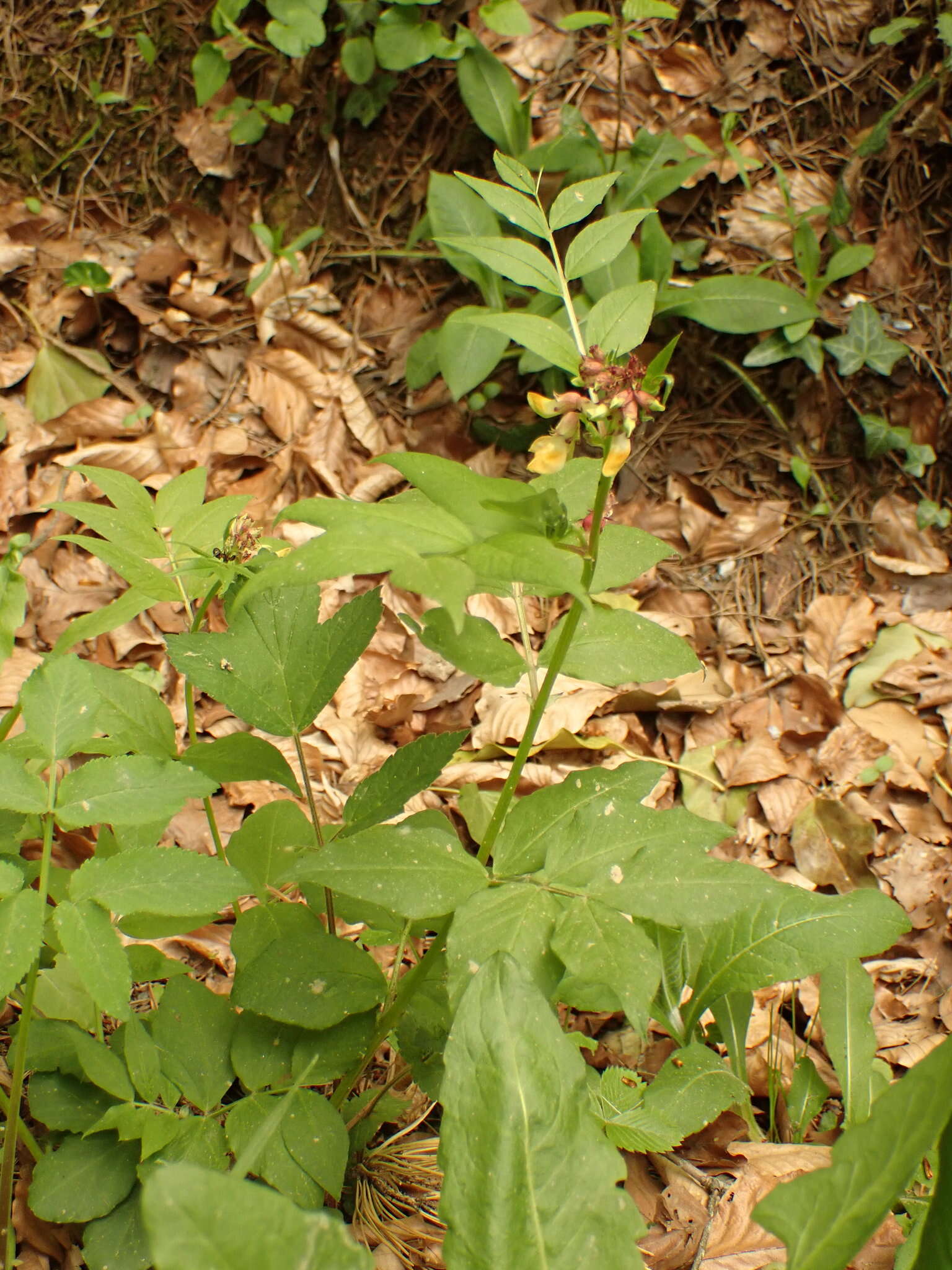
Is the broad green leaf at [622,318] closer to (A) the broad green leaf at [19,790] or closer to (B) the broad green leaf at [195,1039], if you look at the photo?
(A) the broad green leaf at [19,790]

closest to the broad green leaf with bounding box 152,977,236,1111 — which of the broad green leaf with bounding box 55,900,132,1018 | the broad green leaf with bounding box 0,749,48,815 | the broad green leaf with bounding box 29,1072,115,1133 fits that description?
the broad green leaf with bounding box 29,1072,115,1133

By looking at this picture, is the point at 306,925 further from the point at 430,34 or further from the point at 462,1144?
the point at 430,34

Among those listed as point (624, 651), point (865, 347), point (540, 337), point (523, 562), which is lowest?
point (865, 347)

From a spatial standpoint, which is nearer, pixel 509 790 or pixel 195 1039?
pixel 509 790

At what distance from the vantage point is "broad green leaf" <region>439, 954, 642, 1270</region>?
36.4 inches

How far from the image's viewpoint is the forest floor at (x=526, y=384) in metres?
2.53

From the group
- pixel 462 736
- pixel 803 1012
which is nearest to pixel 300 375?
pixel 462 736

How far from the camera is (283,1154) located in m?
1.21

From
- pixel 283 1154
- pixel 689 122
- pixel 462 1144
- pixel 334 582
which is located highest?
pixel 689 122

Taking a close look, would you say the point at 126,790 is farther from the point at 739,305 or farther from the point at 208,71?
the point at 208,71

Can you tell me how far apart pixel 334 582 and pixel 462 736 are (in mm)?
1605

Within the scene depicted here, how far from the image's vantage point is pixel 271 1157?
120 cm

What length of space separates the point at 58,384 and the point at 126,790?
2.52 metres

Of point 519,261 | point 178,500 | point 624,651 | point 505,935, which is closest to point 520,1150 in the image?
point 505,935
